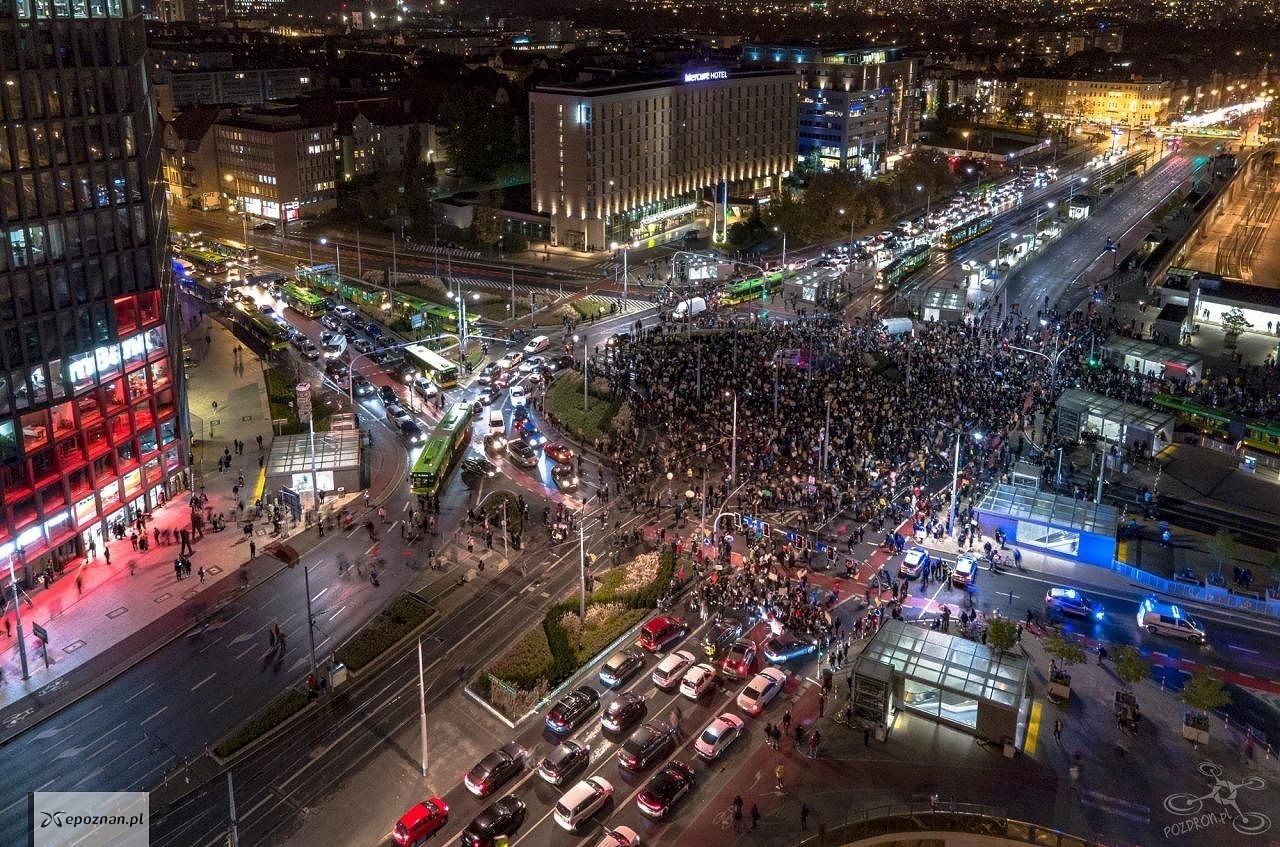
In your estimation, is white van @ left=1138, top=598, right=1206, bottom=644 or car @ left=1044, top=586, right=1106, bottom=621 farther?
car @ left=1044, top=586, right=1106, bottom=621

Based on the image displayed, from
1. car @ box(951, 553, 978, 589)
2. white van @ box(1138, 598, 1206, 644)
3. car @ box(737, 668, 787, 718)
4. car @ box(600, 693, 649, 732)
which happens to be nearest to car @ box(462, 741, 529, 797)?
car @ box(600, 693, 649, 732)

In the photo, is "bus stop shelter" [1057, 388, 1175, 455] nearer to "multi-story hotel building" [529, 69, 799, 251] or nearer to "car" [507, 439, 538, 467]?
"car" [507, 439, 538, 467]

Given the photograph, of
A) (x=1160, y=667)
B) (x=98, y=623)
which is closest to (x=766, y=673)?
(x=1160, y=667)

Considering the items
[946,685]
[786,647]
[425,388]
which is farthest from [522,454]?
[946,685]

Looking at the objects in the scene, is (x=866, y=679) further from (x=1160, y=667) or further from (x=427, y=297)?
(x=427, y=297)

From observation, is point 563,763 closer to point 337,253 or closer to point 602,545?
point 602,545

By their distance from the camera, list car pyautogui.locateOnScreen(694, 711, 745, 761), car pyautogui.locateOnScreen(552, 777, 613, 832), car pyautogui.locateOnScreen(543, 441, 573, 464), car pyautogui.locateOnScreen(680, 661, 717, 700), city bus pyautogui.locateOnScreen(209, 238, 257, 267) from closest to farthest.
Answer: car pyautogui.locateOnScreen(552, 777, 613, 832) < car pyautogui.locateOnScreen(694, 711, 745, 761) < car pyautogui.locateOnScreen(680, 661, 717, 700) < car pyautogui.locateOnScreen(543, 441, 573, 464) < city bus pyautogui.locateOnScreen(209, 238, 257, 267)
